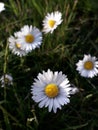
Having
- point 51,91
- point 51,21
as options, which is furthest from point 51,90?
point 51,21

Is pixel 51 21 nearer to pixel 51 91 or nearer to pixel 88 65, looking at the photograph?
pixel 88 65

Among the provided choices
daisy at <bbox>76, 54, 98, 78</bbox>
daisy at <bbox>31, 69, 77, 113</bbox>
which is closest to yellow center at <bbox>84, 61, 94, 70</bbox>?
daisy at <bbox>76, 54, 98, 78</bbox>

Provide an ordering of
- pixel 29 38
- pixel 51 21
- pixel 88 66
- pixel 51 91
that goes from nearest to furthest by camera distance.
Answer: pixel 51 91
pixel 88 66
pixel 29 38
pixel 51 21

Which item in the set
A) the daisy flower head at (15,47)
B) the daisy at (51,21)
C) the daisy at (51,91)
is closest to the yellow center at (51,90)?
the daisy at (51,91)

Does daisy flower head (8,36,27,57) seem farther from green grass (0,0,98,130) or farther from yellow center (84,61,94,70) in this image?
yellow center (84,61,94,70)

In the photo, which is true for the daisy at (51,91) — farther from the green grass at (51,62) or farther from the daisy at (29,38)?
the daisy at (29,38)

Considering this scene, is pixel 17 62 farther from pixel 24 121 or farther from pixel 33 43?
pixel 24 121

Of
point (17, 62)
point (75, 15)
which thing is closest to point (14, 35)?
point (17, 62)
